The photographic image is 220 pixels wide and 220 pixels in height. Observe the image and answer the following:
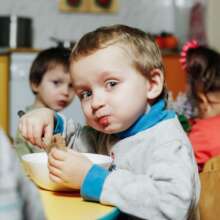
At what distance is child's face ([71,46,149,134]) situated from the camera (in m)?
1.01

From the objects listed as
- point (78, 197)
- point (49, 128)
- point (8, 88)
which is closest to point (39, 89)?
point (8, 88)

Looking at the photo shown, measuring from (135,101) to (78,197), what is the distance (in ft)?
0.95

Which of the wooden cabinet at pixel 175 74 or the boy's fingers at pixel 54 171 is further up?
the boy's fingers at pixel 54 171

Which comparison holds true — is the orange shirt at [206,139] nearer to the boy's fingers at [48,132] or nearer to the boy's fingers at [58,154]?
the boy's fingers at [48,132]

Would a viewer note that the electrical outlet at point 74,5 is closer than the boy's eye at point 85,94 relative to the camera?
No

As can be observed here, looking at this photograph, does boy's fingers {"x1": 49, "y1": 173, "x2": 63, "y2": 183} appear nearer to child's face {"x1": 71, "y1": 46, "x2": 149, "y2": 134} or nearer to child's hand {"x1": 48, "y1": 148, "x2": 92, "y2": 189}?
child's hand {"x1": 48, "y1": 148, "x2": 92, "y2": 189}

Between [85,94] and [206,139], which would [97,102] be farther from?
[206,139]

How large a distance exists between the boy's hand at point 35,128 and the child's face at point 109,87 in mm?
121

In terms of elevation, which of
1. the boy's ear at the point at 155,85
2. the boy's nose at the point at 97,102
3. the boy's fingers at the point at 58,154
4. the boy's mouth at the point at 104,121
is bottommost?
the boy's fingers at the point at 58,154

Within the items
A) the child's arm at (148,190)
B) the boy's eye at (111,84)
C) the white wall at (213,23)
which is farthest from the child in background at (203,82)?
the child's arm at (148,190)

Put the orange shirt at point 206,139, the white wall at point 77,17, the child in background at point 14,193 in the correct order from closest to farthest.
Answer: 1. the child in background at point 14,193
2. the orange shirt at point 206,139
3. the white wall at point 77,17

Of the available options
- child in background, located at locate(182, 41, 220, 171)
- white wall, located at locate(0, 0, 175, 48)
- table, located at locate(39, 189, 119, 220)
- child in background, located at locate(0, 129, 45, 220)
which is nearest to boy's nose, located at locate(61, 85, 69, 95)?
child in background, located at locate(182, 41, 220, 171)

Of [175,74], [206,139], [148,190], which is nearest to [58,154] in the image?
[148,190]

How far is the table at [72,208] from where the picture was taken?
0.75 metres
